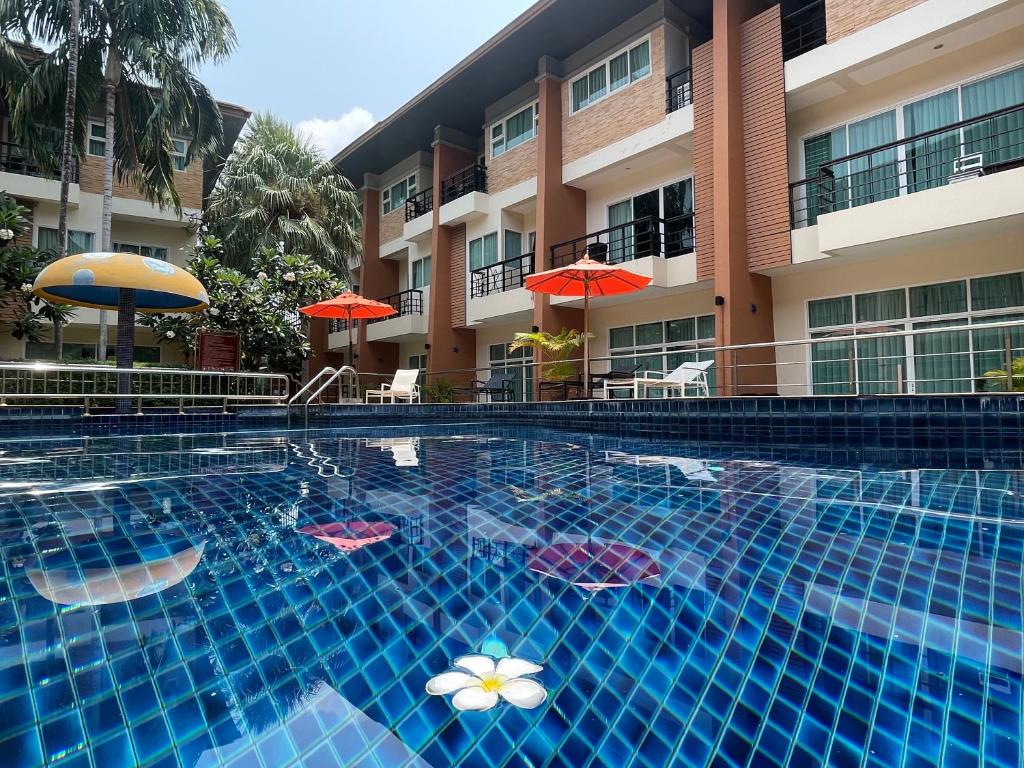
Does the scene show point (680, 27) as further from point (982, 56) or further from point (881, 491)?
point (881, 491)

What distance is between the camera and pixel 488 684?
138cm

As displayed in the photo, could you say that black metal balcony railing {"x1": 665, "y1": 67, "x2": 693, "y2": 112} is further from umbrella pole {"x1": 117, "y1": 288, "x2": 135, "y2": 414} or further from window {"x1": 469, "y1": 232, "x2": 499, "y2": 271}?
umbrella pole {"x1": 117, "y1": 288, "x2": 135, "y2": 414}

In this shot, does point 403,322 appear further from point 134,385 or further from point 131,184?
point 134,385

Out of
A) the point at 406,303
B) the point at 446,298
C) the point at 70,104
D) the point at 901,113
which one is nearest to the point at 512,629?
the point at 901,113

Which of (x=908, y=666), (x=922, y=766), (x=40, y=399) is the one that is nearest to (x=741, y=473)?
(x=908, y=666)

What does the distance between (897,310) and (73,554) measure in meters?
11.6

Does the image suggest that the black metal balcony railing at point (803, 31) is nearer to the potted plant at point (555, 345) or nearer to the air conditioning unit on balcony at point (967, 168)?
the air conditioning unit on balcony at point (967, 168)

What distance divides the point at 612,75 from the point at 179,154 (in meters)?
14.8

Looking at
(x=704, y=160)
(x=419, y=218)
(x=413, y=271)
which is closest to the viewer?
(x=704, y=160)

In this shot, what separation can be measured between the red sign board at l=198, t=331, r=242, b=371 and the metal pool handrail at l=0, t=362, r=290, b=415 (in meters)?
2.82

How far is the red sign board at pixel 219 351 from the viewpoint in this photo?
1351cm

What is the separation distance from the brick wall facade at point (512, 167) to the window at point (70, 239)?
38.3ft

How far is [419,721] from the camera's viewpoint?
4.09ft

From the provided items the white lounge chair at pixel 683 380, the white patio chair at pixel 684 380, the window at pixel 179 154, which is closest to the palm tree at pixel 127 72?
the window at pixel 179 154
